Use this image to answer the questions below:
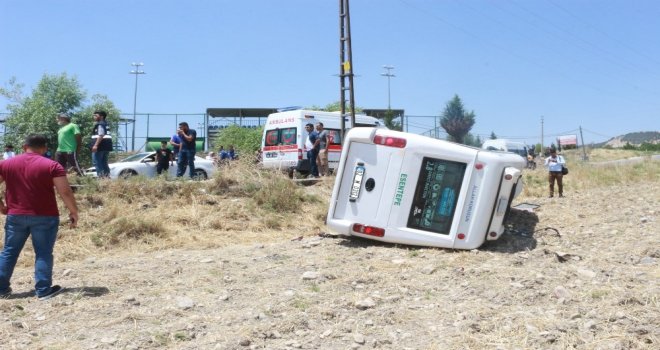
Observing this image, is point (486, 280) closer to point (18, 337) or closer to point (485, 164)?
point (485, 164)

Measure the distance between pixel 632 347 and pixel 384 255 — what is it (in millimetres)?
3027

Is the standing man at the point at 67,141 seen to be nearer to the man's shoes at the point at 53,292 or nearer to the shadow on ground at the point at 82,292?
the shadow on ground at the point at 82,292

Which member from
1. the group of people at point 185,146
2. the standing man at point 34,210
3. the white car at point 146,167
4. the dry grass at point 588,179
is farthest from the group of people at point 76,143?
the dry grass at point 588,179

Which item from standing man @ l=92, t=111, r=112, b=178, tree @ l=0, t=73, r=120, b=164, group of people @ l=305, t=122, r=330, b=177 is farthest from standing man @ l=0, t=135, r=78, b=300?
tree @ l=0, t=73, r=120, b=164

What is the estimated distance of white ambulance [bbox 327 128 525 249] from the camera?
21.3 ft

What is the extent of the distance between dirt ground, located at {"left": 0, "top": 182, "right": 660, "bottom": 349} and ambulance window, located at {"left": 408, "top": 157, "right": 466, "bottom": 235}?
34 centimetres

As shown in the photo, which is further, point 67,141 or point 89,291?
point 67,141

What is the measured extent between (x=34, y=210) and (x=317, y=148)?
9067 mm

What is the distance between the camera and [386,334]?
421 centimetres

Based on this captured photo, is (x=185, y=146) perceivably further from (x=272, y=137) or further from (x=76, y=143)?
(x=272, y=137)

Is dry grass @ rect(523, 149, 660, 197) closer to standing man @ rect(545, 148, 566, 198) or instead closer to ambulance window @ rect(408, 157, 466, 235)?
standing man @ rect(545, 148, 566, 198)

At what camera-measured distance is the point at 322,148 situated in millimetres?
14664

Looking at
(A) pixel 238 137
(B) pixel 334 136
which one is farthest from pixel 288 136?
(A) pixel 238 137

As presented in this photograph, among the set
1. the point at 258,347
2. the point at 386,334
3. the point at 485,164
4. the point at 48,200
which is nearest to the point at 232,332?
the point at 258,347
